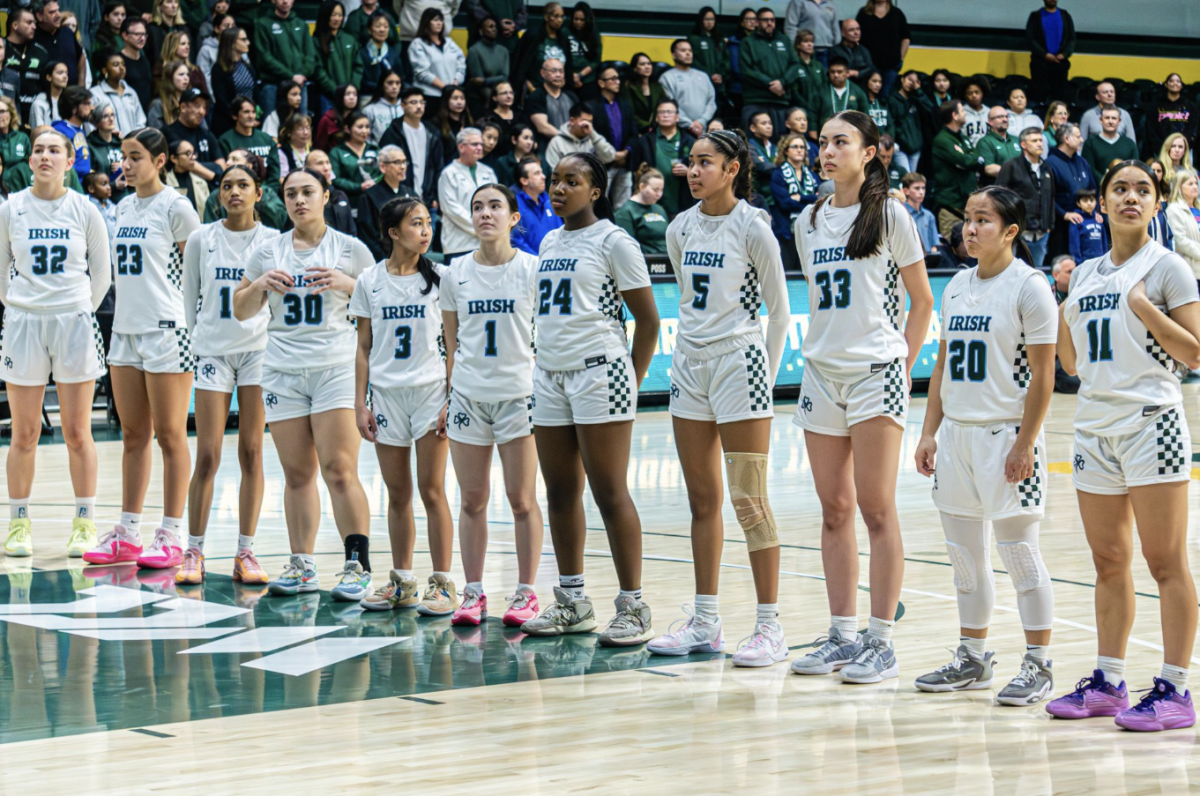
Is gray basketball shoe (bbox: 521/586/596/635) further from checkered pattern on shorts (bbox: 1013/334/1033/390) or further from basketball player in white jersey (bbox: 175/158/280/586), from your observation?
checkered pattern on shorts (bbox: 1013/334/1033/390)

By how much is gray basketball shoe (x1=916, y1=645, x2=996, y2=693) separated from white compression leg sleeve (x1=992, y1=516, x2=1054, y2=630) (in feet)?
0.91

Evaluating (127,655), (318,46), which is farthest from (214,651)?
(318,46)

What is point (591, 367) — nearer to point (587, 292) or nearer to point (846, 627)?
point (587, 292)

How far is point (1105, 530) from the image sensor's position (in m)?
5.14

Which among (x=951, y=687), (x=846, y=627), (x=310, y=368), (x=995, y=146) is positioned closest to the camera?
(x=951, y=687)

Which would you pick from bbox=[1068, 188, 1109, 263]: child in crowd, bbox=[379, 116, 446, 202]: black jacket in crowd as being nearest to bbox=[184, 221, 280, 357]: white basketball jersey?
bbox=[379, 116, 446, 202]: black jacket in crowd

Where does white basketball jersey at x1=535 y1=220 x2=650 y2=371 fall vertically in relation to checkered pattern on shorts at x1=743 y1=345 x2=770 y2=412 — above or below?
above

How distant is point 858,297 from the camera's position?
5.79 meters

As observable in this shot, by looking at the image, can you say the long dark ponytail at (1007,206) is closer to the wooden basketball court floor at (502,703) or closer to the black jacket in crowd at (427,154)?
the wooden basketball court floor at (502,703)

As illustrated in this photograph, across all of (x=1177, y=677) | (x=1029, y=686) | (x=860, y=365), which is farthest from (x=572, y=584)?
(x=1177, y=677)

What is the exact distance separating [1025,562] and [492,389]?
2.45 m

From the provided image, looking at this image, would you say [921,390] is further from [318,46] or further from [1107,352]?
[1107,352]

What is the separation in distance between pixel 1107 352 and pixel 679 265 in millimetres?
1839

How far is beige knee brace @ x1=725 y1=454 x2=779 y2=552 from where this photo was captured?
6113mm
